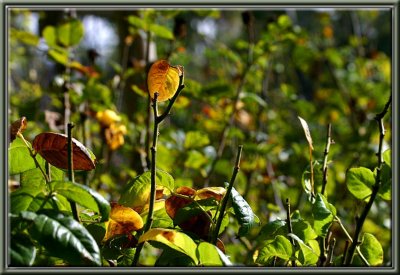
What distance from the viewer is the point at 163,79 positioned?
26.3 inches

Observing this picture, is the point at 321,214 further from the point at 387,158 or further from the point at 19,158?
the point at 19,158

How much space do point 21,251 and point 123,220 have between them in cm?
16

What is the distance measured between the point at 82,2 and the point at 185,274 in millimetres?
557

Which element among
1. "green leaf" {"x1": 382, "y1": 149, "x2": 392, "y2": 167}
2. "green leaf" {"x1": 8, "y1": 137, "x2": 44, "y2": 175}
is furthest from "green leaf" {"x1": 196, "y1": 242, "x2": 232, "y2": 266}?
"green leaf" {"x1": 382, "y1": 149, "x2": 392, "y2": 167}

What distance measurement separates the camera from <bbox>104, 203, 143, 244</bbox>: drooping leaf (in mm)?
654

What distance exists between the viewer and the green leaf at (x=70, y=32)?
157cm

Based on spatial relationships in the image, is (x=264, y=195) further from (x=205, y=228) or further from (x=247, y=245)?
(x=205, y=228)

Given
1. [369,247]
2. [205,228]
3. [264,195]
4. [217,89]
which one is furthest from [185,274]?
[264,195]

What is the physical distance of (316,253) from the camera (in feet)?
2.41

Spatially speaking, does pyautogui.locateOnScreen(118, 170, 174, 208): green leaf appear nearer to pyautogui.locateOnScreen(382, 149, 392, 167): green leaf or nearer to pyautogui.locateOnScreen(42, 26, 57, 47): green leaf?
pyautogui.locateOnScreen(382, 149, 392, 167): green leaf

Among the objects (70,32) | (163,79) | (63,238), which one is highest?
(70,32)

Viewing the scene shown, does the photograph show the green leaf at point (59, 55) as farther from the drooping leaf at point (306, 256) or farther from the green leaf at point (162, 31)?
the drooping leaf at point (306, 256)

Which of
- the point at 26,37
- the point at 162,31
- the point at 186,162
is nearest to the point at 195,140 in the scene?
the point at 186,162

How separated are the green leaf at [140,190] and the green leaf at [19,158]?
116 mm
